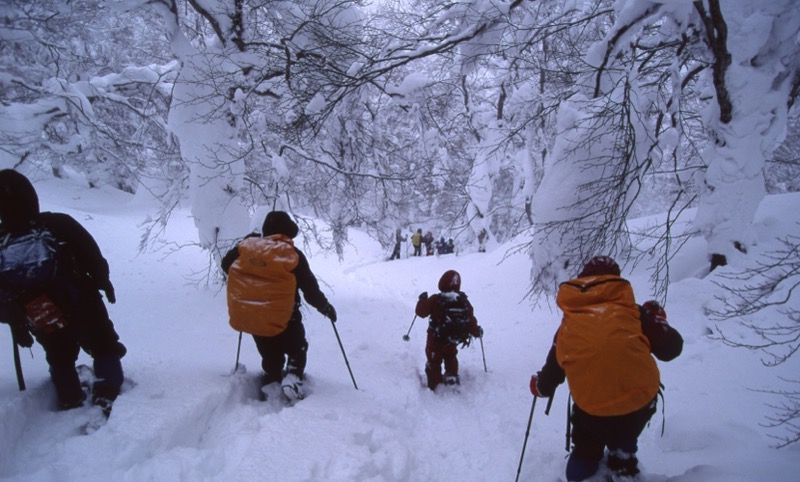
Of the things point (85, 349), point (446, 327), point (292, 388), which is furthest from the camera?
point (446, 327)

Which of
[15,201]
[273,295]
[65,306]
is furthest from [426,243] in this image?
[15,201]

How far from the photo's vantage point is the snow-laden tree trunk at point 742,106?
4047 mm

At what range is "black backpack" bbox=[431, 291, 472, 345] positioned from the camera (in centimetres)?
474

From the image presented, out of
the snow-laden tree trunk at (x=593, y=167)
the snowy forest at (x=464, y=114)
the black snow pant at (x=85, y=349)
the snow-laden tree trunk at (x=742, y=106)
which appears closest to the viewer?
the black snow pant at (x=85, y=349)

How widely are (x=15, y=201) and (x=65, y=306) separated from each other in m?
0.81

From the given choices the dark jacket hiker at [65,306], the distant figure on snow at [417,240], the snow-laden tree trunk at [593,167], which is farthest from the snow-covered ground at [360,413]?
the distant figure on snow at [417,240]

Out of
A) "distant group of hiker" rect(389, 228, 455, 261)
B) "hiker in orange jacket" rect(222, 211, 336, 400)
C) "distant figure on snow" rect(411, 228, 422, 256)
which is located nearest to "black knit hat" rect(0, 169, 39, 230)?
"hiker in orange jacket" rect(222, 211, 336, 400)

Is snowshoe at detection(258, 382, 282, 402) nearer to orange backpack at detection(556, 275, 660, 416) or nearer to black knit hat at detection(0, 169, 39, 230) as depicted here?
black knit hat at detection(0, 169, 39, 230)

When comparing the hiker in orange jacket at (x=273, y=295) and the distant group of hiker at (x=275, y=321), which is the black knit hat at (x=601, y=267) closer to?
the distant group of hiker at (x=275, y=321)

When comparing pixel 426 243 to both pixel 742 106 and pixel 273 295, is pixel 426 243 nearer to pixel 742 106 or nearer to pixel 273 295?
pixel 742 106

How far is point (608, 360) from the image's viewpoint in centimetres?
219

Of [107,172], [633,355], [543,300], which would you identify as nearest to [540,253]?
[633,355]

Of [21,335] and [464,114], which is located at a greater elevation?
[464,114]

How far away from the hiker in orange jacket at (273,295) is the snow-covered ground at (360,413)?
1.09 feet
